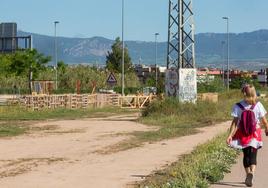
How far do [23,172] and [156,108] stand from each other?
20718 mm

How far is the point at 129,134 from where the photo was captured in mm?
24656

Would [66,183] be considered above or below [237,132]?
below

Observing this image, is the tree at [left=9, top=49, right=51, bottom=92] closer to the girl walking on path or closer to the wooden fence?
the wooden fence

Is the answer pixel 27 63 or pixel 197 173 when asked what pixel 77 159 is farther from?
pixel 27 63

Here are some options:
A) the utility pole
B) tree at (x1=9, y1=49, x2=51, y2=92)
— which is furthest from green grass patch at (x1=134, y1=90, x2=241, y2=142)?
tree at (x1=9, y1=49, x2=51, y2=92)

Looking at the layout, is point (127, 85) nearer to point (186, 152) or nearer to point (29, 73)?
point (29, 73)

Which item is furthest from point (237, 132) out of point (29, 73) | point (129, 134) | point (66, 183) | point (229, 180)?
point (29, 73)

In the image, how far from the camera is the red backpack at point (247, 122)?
11.3 meters

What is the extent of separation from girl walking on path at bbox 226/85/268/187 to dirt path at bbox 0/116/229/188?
6.67 ft

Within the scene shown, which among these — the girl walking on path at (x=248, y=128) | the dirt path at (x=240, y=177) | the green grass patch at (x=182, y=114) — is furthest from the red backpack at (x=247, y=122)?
the green grass patch at (x=182, y=114)

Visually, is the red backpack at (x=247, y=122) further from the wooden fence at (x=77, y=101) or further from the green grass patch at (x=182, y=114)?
the wooden fence at (x=77, y=101)

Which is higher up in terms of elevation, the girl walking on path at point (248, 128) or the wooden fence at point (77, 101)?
the girl walking on path at point (248, 128)

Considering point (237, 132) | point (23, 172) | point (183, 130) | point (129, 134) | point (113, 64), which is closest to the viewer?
point (237, 132)

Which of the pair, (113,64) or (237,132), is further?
(113,64)
